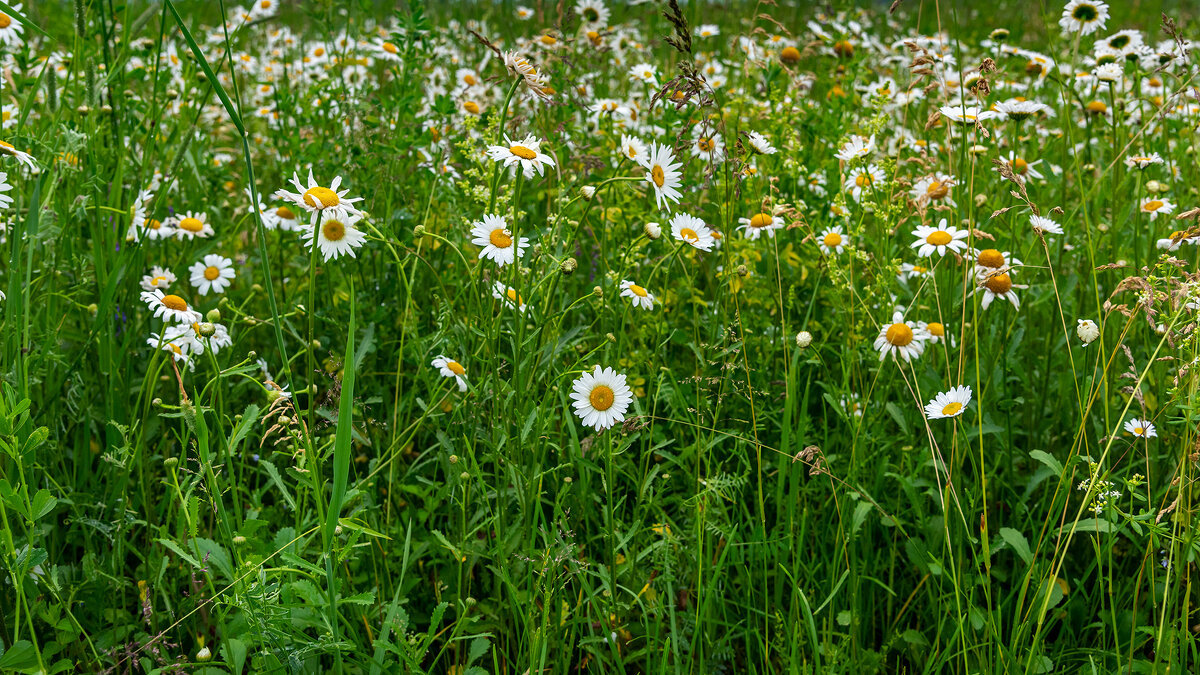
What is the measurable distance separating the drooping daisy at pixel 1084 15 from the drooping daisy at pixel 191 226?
2417 mm

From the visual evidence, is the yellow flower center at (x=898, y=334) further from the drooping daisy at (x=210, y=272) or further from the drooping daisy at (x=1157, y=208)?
the drooping daisy at (x=210, y=272)

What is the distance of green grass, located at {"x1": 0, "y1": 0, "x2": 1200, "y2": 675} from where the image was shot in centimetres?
139

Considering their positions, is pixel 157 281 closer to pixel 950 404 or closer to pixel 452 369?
pixel 452 369

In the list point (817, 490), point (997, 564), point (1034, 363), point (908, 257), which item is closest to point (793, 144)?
point (908, 257)

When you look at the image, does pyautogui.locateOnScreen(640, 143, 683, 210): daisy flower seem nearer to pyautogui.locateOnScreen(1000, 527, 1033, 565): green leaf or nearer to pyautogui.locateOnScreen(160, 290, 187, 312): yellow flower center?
pyautogui.locateOnScreen(1000, 527, 1033, 565): green leaf

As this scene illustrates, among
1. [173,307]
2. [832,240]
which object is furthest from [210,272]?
[832,240]

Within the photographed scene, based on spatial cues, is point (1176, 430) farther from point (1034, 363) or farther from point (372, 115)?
point (372, 115)

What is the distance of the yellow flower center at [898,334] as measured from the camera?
187cm

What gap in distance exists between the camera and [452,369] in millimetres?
1661

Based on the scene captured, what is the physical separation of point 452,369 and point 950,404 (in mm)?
864

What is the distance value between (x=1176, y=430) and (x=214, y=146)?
333 centimetres

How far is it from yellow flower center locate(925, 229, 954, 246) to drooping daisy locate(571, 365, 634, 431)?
82cm

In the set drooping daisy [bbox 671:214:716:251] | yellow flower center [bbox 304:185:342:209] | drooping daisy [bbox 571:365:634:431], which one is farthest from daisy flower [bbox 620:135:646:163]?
yellow flower center [bbox 304:185:342:209]

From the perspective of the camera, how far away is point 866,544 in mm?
1770
